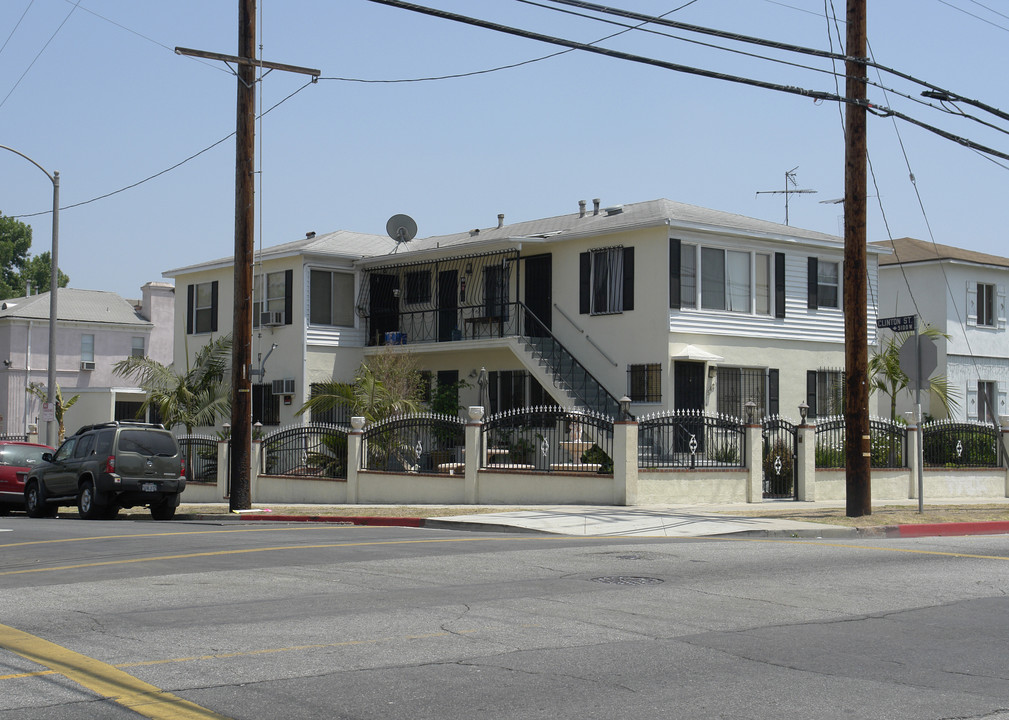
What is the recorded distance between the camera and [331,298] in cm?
3397

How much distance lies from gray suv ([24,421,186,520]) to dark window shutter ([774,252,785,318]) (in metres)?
16.1

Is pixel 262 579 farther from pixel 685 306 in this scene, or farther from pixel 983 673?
pixel 685 306

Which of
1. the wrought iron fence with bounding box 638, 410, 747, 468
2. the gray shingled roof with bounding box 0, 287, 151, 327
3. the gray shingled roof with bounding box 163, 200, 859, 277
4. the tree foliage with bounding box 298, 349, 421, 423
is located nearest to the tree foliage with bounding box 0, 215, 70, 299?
the gray shingled roof with bounding box 0, 287, 151, 327

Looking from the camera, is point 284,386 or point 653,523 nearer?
point 653,523

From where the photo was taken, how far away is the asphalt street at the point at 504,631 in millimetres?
6625

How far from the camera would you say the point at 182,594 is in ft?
34.7

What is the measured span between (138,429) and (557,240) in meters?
12.6

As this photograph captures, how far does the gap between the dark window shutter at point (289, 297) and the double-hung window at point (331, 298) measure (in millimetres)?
574

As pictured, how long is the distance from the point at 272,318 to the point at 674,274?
514 inches

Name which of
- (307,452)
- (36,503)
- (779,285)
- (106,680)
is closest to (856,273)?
(779,285)

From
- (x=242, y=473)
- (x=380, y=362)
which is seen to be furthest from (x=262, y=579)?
(x=380, y=362)

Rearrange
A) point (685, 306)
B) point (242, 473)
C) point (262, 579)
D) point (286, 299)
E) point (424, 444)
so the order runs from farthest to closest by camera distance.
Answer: point (286, 299)
point (685, 306)
point (424, 444)
point (242, 473)
point (262, 579)

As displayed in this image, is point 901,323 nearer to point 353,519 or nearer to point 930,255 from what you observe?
point 353,519

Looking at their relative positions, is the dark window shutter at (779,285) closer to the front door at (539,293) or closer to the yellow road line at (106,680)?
the front door at (539,293)
